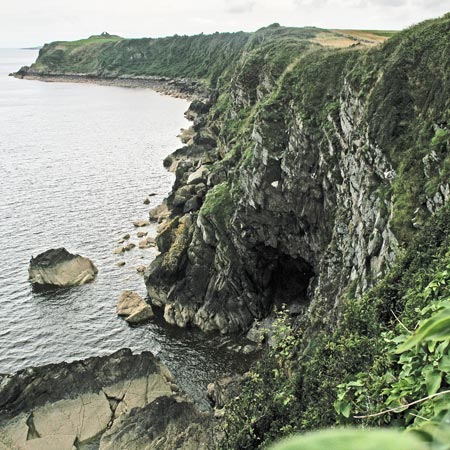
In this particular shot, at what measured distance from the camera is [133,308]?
135ft

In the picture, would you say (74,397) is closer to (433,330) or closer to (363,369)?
(363,369)

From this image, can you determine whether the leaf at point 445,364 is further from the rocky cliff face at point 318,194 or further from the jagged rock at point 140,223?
the jagged rock at point 140,223

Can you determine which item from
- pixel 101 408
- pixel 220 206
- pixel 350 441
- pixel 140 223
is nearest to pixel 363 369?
pixel 350 441

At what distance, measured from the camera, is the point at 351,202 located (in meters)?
27.1

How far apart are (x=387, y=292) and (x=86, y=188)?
6474cm

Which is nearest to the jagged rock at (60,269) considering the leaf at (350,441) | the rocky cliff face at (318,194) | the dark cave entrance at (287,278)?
the rocky cliff face at (318,194)

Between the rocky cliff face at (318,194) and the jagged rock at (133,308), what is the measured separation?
1.52m

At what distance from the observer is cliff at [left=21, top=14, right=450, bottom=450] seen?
50.9ft

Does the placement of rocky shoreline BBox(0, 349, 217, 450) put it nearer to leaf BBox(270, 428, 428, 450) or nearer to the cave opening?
the cave opening

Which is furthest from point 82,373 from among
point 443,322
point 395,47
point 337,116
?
point 443,322

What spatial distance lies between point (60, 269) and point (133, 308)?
34.8 feet

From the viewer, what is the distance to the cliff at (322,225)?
50.9ft

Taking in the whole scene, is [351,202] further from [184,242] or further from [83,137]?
[83,137]

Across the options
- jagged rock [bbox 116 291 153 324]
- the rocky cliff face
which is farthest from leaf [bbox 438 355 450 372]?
jagged rock [bbox 116 291 153 324]
